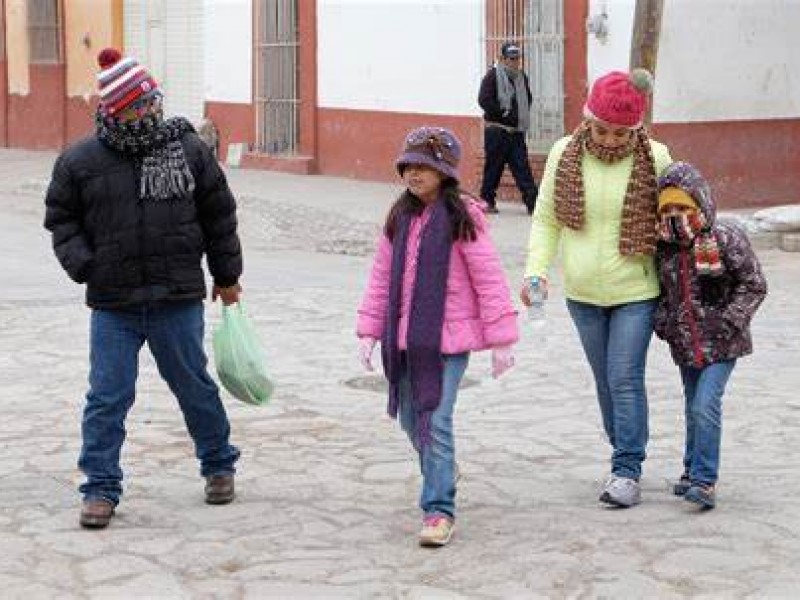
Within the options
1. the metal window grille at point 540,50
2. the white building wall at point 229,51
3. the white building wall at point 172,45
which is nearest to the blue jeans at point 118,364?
the metal window grille at point 540,50

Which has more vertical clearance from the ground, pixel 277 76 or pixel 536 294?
pixel 277 76

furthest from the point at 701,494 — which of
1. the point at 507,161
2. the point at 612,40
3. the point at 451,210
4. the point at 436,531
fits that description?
the point at 507,161

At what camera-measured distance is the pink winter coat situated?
21.1 feet

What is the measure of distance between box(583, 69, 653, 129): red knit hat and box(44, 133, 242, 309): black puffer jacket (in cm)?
145

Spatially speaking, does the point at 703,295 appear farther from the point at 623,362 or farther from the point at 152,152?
the point at 152,152

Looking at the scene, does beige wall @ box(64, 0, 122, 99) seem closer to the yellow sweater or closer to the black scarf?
the black scarf

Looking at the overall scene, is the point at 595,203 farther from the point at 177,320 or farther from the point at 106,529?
the point at 106,529

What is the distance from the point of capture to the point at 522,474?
757 cm

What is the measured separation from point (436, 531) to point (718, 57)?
12743 millimetres

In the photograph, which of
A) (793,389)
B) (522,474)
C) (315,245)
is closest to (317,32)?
(315,245)

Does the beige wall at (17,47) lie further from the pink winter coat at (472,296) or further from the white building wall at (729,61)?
the pink winter coat at (472,296)

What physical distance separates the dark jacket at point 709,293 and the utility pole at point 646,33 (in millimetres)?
8727

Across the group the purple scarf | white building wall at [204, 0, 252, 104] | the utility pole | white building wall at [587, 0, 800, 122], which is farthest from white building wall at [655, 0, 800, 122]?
Result: the purple scarf

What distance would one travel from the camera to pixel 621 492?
6875mm
